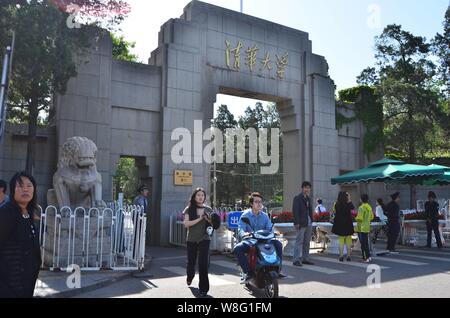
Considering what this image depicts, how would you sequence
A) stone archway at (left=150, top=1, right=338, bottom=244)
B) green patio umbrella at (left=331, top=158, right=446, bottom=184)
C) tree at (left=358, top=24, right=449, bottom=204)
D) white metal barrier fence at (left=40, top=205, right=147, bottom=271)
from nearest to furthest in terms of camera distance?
white metal barrier fence at (left=40, top=205, right=147, bottom=271) → green patio umbrella at (left=331, top=158, right=446, bottom=184) → stone archway at (left=150, top=1, right=338, bottom=244) → tree at (left=358, top=24, right=449, bottom=204)

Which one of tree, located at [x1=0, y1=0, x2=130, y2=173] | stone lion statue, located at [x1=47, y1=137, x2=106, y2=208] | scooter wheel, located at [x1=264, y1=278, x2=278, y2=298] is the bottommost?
scooter wheel, located at [x1=264, y1=278, x2=278, y2=298]

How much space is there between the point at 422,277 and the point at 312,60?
38.8ft

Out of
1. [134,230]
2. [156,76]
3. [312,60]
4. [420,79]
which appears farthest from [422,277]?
[420,79]

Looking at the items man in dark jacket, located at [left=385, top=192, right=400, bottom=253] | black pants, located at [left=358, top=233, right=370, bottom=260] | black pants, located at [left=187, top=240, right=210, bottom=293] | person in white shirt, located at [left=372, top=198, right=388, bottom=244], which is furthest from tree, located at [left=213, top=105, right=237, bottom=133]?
black pants, located at [left=187, top=240, right=210, bottom=293]

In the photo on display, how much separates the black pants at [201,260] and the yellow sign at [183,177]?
24.7 ft

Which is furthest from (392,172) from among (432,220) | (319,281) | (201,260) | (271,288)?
(201,260)

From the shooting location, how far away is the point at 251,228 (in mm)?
6777

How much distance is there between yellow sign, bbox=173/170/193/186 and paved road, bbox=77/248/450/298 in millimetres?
3940

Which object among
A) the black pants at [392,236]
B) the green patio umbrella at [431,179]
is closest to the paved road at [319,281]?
the black pants at [392,236]

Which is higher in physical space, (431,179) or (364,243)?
(431,179)

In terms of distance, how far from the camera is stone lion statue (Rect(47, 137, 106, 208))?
29.0ft

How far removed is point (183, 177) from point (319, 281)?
24.7ft

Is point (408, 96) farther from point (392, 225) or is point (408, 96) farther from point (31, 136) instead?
point (31, 136)

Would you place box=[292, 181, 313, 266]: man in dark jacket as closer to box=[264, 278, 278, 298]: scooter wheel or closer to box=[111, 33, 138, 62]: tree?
box=[264, 278, 278, 298]: scooter wheel
